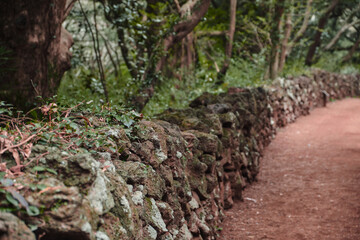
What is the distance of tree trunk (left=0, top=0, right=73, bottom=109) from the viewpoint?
4109 mm

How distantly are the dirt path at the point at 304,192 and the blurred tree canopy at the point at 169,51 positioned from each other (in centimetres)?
235

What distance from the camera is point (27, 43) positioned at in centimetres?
416

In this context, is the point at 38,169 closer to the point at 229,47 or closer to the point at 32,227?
the point at 32,227

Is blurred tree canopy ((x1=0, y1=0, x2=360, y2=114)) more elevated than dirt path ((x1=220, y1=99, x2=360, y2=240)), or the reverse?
blurred tree canopy ((x1=0, y1=0, x2=360, y2=114))

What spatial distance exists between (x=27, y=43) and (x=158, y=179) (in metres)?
2.54

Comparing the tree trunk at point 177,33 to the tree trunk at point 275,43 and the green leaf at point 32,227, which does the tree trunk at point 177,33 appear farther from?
the tree trunk at point 275,43

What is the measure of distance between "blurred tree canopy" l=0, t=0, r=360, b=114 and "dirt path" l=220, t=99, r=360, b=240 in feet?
7.72


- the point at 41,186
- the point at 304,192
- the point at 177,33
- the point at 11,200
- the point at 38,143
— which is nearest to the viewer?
the point at 11,200

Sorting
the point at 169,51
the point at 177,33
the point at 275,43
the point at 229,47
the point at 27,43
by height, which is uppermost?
the point at 275,43

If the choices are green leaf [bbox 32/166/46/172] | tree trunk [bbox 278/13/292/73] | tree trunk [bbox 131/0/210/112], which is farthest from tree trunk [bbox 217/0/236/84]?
green leaf [bbox 32/166/46/172]

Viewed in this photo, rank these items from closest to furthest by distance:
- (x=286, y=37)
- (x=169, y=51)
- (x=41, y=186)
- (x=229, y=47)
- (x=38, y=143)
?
(x=41, y=186) → (x=38, y=143) → (x=169, y=51) → (x=229, y=47) → (x=286, y=37)

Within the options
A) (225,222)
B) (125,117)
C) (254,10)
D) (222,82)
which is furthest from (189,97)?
(254,10)

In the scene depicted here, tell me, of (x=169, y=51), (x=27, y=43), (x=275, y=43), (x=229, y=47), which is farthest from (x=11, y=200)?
(x=275, y=43)

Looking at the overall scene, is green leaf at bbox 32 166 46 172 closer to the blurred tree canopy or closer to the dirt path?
the blurred tree canopy
